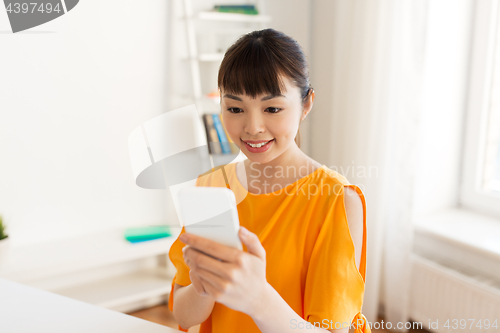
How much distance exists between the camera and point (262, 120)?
759 mm

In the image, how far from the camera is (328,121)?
228 cm

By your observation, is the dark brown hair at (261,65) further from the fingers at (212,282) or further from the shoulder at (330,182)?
the fingers at (212,282)

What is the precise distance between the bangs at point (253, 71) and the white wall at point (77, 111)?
1510 millimetres

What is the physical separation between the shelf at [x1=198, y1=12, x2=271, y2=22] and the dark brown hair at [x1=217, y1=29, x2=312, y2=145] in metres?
1.37

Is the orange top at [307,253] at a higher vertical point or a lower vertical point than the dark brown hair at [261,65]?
lower

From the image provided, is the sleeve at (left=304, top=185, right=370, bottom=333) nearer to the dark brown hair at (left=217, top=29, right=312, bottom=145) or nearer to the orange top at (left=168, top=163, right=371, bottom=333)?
the orange top at (left=168, top=163, right=371, bottom=333)

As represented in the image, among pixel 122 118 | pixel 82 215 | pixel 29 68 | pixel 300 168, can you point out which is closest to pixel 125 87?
pixel 122 118

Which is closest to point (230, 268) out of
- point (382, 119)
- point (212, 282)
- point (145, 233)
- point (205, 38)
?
point (212, 282)

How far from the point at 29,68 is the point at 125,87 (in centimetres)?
47

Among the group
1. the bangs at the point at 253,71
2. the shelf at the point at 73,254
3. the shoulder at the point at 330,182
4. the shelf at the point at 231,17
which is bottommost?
the shelf at the point at 73,254

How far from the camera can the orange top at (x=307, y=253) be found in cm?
76

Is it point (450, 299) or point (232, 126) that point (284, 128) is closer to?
point (232, 126)

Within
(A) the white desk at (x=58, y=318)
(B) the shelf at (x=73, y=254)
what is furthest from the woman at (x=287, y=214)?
(B) the shelf at (x=73, y=254)

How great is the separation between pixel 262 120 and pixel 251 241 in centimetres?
30
